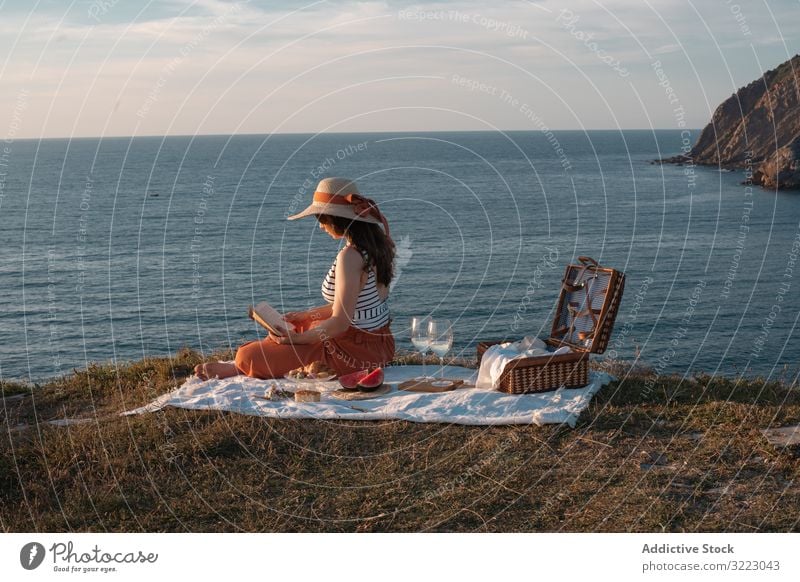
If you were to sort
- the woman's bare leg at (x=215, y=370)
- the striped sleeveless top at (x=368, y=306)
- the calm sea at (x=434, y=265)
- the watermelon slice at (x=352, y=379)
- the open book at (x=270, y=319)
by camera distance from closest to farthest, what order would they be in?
1. the watermelon slice at (x=352, y=379)
2. the open book at (x=270, y=319)
3. the striped sleeveless top at (x=368, y=306)
4. the woman's bare leg at (x=215, y=370)
5. the calm sea at (x=434, y=265)

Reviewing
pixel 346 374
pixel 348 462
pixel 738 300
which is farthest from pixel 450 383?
pixel 738 300

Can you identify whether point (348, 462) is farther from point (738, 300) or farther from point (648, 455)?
point (738, 300)

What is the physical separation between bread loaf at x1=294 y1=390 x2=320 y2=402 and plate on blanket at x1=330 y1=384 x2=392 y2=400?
19 centimetres

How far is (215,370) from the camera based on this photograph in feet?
26.9

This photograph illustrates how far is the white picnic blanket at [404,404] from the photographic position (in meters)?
6.90

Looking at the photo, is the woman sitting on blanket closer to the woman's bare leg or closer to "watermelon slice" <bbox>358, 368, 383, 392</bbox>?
the woman's bare leg

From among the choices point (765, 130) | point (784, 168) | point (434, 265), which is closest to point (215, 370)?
point (434, 265)

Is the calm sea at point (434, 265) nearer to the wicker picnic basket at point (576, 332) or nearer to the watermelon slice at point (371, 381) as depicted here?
the wicker picnic basket at point (576, 332)

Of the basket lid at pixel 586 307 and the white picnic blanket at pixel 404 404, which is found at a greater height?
the basket lid at pixel 586 307

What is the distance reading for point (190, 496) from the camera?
590 cm

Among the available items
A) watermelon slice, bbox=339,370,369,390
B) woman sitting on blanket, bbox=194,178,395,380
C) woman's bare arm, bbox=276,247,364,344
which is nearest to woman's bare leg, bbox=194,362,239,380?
woman sitting on blanket, bbox=194,178,395,380

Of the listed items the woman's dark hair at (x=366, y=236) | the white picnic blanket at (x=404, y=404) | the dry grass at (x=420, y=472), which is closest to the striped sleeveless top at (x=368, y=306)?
the woman's dark hair at (x=366, y=236)

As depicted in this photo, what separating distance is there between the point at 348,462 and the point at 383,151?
5730 inches

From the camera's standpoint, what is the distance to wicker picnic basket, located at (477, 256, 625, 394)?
7.32 metres
